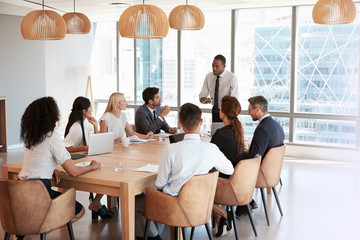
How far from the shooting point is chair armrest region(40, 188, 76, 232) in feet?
10.4

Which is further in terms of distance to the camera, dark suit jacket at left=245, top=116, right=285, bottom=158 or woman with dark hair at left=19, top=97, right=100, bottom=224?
dark suit jacket at left=245, top=116, right=285, bottom=158

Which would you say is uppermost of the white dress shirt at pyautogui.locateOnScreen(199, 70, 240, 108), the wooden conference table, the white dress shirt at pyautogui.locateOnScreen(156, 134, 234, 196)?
the white dress shirt at pyautogui.locateOnScreen(199, 70, 240, 108)

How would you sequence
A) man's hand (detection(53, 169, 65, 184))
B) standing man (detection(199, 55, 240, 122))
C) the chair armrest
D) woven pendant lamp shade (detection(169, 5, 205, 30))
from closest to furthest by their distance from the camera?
the chair armrest
man's hand (detection(53, 169, 65, 184))
woven pendant lamp shade (detection(169, 5, 205, 30))
standing man (detection(199, 55, 240, 122))

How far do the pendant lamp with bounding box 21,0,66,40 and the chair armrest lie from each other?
205 cm

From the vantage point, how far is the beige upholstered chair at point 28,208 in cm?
301

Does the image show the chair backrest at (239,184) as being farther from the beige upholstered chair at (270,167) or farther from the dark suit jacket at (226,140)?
the beige upholstered chair at (270,167)

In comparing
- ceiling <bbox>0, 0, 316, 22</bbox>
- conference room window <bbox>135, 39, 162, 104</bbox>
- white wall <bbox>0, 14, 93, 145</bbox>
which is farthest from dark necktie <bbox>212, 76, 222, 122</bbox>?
white wall <bbox>0, 14, 93, 145</bbox>

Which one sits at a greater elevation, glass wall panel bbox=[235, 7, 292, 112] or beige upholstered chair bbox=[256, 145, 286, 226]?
glass wall panel bbox=[235, 7, 292, 112]

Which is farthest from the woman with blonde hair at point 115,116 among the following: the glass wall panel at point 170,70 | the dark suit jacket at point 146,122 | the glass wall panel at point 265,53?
the glass wall panel at point 170,70

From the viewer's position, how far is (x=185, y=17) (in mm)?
5305

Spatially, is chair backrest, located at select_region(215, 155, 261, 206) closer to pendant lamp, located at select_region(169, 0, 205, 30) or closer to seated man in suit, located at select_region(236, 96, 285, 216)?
seated man in suit, located at select_region(236, 96, 285, 216)

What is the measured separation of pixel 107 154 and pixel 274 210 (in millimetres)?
2194

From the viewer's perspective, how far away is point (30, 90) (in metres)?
9.52

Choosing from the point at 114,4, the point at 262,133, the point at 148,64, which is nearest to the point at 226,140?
the point at 262,133
